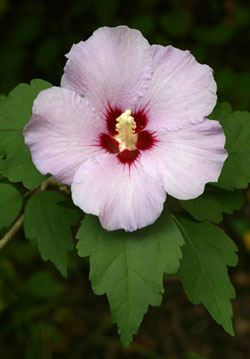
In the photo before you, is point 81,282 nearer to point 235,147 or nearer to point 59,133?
point 235,147

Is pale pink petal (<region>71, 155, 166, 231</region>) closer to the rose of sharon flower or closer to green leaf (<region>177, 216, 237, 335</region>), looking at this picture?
the rose of sharon flower

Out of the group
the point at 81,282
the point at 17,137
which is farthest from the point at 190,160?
the point at 81,282

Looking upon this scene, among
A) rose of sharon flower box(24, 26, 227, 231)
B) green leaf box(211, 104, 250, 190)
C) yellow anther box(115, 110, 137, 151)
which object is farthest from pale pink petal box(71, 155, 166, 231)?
green leaf box(211, 104, 250, 190)

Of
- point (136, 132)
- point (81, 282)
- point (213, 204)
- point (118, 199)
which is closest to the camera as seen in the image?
point (118, 199)

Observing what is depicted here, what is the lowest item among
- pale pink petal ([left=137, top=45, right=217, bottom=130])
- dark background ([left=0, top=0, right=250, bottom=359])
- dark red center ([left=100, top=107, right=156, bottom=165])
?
dark background ([left=0, top=0, right=250, bottom=359])

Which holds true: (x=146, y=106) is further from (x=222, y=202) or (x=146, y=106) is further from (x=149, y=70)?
(x=222, y=202)

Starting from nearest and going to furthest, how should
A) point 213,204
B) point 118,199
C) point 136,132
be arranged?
point 118,199 < point 136,132 < point 213,204

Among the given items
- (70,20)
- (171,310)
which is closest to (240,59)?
(70,20)
